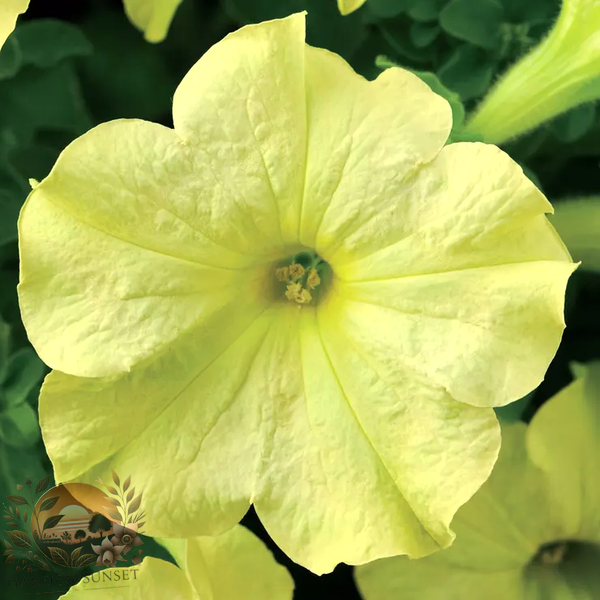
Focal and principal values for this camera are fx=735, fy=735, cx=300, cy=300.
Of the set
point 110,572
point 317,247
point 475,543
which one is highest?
point 317,247

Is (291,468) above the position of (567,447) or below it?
above

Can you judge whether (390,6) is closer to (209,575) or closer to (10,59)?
(10,59)

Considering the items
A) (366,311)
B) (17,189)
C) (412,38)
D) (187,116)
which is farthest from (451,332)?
(17,189)

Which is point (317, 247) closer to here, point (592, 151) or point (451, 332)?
point (451, 332)

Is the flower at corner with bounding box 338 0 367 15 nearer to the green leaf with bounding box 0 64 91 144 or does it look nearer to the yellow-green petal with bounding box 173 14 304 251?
the yellow-green petal with bounding box 173 14 304 251

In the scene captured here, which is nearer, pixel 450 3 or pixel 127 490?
pixel 127 490

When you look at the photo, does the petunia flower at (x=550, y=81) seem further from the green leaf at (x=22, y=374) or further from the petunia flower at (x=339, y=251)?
the green leaf at (x=22, y=374)
